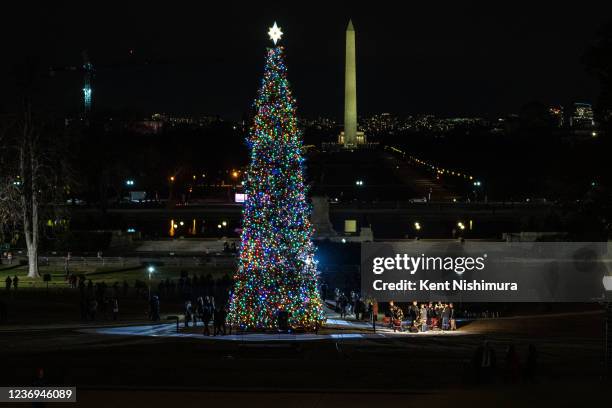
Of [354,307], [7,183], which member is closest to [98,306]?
[354,307]

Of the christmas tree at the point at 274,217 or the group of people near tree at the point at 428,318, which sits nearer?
the christmas tree at the point at 274,217

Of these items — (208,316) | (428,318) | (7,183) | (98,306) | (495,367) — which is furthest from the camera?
(7,183)

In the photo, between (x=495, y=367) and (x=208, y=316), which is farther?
(x=208, y=316)

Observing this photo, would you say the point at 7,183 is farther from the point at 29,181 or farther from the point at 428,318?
the point at 428,318

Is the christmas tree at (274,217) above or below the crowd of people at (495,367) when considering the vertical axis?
above

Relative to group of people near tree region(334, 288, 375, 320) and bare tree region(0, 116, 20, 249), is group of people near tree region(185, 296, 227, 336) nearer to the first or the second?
group of people near tree region(334, 288, 375, 320)

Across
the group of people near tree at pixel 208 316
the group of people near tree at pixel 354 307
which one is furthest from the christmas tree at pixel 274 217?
the group of people near tree at pixel 354 307

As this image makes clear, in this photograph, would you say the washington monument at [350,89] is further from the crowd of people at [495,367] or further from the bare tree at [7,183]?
the crowd of people at [495,367]

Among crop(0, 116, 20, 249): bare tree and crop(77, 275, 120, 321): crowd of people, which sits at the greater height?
crop(0, 116, 20, 249): bare tree

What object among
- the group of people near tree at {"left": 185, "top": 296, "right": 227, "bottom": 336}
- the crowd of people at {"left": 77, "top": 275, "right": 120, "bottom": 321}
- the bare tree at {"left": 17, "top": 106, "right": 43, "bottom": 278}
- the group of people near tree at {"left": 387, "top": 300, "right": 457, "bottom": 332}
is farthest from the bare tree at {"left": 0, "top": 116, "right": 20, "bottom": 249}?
the group of people near tree at {"left": 387, "top": 300, "right": 457, "bottom": 332}

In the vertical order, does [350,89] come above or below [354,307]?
above

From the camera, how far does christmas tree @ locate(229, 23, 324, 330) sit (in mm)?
29578

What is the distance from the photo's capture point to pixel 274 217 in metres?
29.5

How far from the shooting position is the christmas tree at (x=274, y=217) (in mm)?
29578
